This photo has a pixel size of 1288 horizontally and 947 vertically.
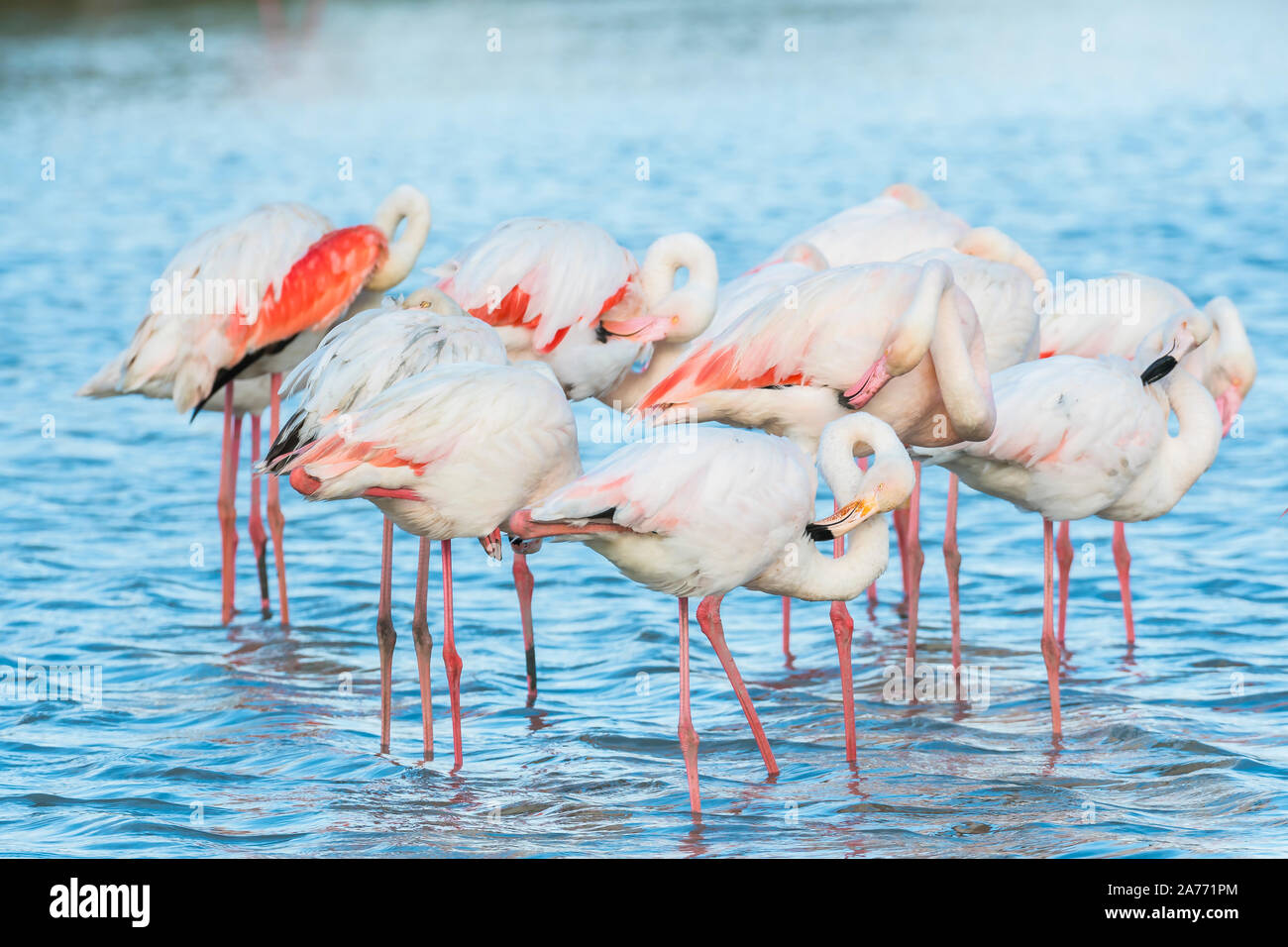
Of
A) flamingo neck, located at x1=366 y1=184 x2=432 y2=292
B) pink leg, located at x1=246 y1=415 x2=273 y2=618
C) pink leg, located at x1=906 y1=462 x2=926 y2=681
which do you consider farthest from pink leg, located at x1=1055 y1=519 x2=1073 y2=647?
pink leg, located at x1=246 y1=415 x2=273 y2=618

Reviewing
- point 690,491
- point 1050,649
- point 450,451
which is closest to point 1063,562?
point 1050,649

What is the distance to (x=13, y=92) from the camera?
24.9 m

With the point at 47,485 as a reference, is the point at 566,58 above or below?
above

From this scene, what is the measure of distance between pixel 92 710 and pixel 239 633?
106 centimetres

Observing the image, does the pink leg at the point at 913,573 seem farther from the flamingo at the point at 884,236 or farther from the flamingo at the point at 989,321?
the flamingo at the point at 884,236

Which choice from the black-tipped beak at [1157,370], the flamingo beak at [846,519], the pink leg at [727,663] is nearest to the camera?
the flamingo beak at [846,519]

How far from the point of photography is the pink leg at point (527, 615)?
6.75 m

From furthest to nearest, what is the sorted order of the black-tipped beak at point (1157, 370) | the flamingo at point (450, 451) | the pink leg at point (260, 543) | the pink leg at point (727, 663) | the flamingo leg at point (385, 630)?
the pink leg at point (260, 543) → the black-tipped beak at point (1157, 370) → the flamingo leg at point (385, 630) → the pink leg at point (727, 663) → the flamingo at point (450, 451)

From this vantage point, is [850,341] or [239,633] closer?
[850,341]

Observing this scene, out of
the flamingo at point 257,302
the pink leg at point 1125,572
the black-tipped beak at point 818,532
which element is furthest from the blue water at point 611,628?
the black-tipped beak at point 818,532

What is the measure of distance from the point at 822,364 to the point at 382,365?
1.55 m

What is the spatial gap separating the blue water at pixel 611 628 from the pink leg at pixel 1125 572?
0.07 meters
